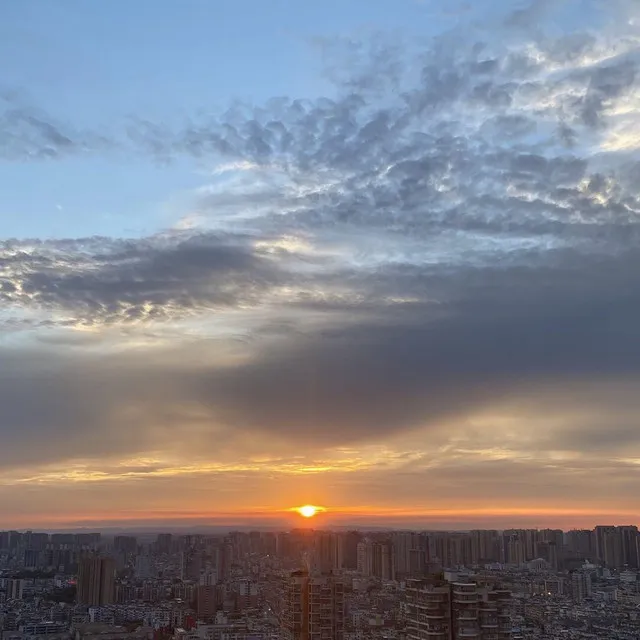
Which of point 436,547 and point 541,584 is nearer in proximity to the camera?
point 541,584

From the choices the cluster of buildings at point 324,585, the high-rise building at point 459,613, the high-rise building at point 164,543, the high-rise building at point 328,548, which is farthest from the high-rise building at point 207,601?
the high-rise building at point 459,613

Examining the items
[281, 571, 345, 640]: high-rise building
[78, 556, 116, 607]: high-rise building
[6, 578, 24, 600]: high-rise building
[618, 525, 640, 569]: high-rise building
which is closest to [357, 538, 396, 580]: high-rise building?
[281, 571, 345, 640]: high-rise building

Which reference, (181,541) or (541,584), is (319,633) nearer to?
(541,584)

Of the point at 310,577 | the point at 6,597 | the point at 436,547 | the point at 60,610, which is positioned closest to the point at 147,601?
the point at 60,610

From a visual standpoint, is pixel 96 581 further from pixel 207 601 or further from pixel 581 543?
pixel 581 543

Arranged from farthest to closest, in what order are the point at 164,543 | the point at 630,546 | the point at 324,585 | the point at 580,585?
the point at 164,543 → the point at 630,546 → the point at 580,585 → the point at 324,585

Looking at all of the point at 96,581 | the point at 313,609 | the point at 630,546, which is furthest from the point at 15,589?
the point at 630,546

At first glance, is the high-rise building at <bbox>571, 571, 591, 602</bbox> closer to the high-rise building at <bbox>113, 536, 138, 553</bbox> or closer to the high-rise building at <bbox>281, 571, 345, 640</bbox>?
the high-rise building at <bbox>281, 571, 345, 640</bbox>
